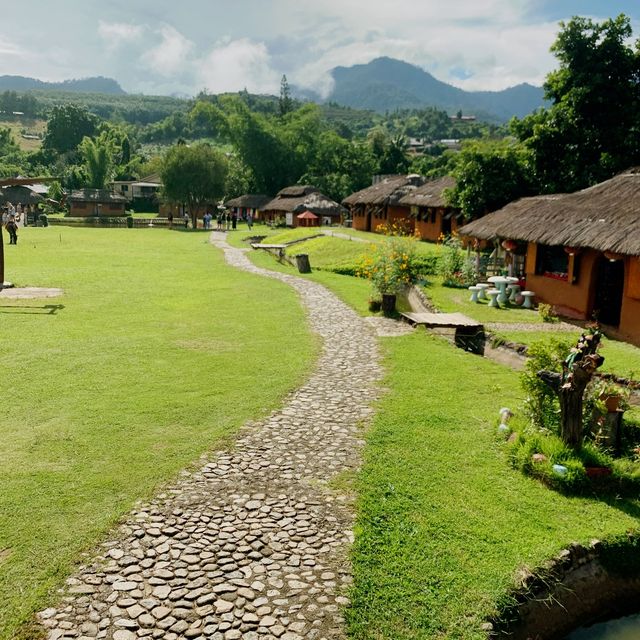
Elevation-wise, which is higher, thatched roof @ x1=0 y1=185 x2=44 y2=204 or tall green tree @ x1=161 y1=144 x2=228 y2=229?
tall green tree @ x1=161 y1=144 x2=228 y2=229

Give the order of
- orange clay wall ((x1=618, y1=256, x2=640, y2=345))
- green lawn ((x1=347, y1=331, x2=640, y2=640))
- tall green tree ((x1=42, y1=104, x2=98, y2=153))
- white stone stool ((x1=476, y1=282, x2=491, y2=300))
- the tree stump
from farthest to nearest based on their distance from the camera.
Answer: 1. tall green tree ((x1=42, y1=104, x2=98, y2=153))
2. the tree stump
3. white stone stool ((x1=476, y1=282, x2=491, y2=300))
4. orange clay wall ((x1=618, y1=256, x2=640, y2=345))
5. green lawn ((x1=347, y1=331, x2=640, y2=640))

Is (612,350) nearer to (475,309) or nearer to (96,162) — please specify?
(475,309)

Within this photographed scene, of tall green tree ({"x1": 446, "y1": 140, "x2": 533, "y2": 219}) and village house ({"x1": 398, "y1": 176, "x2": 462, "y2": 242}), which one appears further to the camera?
village house ({"x1": 398, "y1": 176, "x2": 462, "y2": 242})

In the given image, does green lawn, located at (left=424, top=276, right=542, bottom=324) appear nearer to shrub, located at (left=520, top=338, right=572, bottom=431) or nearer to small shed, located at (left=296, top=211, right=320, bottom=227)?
shrub, located at (left=520, top=338, right=572, bottom=431)

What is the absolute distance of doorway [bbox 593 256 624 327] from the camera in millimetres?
17047

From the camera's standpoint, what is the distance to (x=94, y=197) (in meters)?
70.6

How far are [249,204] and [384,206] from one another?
29767 mm

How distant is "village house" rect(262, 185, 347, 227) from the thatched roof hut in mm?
10505

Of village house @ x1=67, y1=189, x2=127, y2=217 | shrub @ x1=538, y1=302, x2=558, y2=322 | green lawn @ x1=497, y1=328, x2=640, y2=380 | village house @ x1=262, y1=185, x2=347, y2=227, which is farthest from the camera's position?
village house @ x1=67, y1=189, x2=127, y2=217

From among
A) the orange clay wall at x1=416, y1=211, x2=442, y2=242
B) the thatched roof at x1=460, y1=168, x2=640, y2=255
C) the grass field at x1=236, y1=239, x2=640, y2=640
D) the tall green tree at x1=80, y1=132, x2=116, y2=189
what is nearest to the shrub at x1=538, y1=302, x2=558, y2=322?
the thatched roof at x1=460, y1=168, x2=640, y2=255

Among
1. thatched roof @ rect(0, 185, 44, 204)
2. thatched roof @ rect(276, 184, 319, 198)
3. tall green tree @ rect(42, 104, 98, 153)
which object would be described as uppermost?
tall green tree @ rect(42, 104, 98, 153)

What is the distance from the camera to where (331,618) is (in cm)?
531

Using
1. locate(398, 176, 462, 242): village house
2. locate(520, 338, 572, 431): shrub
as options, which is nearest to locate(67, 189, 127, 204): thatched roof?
locate(398, 176, 462, 242): village house

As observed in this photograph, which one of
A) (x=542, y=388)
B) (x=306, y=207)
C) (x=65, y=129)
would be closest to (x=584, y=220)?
(x=542, y=388)
